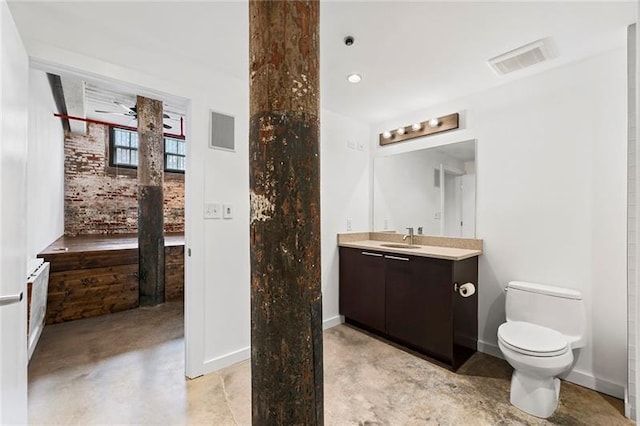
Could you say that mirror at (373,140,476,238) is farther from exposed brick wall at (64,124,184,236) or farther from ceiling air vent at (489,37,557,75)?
exposed brick wall at (64,124,184,236)

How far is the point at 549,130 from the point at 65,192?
737 centimetres

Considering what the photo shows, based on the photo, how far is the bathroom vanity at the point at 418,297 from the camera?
2242 mm

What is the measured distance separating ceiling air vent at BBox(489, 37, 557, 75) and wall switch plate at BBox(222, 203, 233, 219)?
7.33ft

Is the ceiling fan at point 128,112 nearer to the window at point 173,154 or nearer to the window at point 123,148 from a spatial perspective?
the window at point 123,148

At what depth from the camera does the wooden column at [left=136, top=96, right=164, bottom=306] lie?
364cm

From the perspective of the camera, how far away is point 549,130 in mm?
2189

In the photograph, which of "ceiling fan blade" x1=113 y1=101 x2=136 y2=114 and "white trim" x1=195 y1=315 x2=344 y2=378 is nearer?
"white trim" x1=195 y1=315 x2=344 y2=378

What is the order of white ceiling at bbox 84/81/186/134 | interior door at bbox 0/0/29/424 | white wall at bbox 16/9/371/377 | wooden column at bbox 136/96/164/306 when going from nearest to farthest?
interior door at bbox 0/0/29/424 < white wall at bbox 16/9/371/377 < wooden column at bbox 136/96/164/306 < white ceiling at bbox 84/81/186/134

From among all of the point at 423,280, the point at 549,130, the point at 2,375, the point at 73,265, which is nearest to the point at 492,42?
the point at 549,130

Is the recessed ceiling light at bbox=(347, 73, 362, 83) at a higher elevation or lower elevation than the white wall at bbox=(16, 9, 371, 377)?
higher

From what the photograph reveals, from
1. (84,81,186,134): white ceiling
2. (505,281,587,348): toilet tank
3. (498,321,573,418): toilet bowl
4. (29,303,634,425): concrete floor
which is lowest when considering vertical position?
(29,303,634,425): concrete floor

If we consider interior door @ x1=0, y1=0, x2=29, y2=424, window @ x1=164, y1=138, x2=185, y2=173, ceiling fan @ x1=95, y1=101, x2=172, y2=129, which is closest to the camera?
interior door @ x1=0, y1=0, x2=29, y2=424

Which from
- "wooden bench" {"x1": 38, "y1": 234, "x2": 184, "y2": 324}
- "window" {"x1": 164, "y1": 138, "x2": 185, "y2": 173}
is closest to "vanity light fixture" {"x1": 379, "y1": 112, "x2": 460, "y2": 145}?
"wooden bench" {"x1": 38, "y1": 234, "x2": 184, "y2": 324}

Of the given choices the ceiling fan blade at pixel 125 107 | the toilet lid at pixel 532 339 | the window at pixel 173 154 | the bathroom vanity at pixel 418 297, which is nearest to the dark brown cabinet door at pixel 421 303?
the bathroom vanity at pixel 418 297
